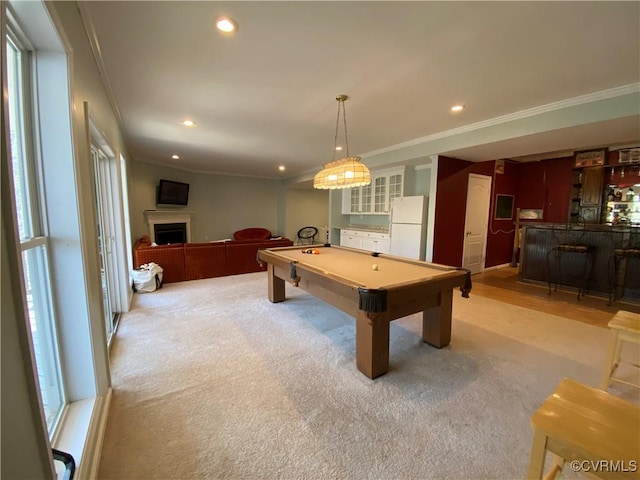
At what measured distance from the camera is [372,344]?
6.81 feet

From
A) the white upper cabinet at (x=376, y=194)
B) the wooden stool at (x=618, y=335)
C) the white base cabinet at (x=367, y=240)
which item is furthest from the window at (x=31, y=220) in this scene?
the white upper cabinet at (x=376, y=194)

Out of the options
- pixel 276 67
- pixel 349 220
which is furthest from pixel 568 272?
pixel 276 67

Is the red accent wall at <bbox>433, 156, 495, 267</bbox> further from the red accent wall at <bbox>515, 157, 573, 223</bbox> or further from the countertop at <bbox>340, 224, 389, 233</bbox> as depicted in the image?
the red accent wall at <bbox>515, 157, 573, 223</bbox>

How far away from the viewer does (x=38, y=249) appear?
1359mm

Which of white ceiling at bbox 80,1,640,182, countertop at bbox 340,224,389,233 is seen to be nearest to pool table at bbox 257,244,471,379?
white ceiling at bbox 80,1,640,182

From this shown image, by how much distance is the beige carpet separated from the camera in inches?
55.8

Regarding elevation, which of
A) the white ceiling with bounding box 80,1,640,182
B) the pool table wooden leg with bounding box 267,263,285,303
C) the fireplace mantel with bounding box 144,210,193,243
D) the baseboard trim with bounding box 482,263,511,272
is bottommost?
the baseboard trim with bounding box 482,263,511,272

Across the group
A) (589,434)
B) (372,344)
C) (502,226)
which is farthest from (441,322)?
(502,226)

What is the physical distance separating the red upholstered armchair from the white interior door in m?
5.61

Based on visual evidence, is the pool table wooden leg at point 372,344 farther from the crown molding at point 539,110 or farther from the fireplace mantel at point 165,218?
the fireplace mantel at point 165,218

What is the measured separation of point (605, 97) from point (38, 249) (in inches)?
184

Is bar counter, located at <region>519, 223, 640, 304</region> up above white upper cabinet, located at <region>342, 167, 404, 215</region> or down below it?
below

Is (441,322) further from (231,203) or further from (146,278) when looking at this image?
(231,203)

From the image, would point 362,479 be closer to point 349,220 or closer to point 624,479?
point 624,479
